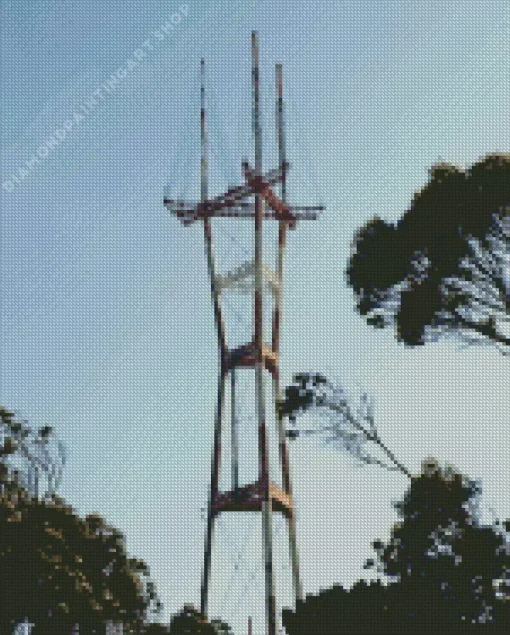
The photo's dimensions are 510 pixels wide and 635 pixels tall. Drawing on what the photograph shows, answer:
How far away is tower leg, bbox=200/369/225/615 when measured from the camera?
4050 cm

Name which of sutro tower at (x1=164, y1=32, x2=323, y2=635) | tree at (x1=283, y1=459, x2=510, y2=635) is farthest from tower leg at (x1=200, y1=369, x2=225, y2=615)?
tree at (x1=283, y1=459, x2=510, y2=635)

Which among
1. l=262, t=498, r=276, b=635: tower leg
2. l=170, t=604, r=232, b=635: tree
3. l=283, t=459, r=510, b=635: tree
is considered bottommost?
l=283, t=459, r=510, b=635: tree

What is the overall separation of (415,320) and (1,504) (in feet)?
56.3

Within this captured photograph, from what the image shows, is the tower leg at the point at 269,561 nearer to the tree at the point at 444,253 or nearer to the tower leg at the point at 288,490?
the tower leg at the point at 288,490

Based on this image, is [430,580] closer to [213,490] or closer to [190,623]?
[190,623]

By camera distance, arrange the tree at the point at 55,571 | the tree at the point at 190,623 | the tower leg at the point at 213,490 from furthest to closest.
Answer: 1. the tower leg at the point at 213,490
2. the tree at the point at 190,623
3. the tree at the point at 55,571

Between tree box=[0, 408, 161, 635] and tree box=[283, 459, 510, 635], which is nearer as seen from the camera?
tree box=[283, 459, 510, 635]

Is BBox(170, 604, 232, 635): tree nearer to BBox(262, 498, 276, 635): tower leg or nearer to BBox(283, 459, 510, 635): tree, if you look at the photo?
BBox(262, 498, 276, 635): tower leg

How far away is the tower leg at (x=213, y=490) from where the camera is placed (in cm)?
4050

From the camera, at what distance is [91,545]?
3212 centimetres

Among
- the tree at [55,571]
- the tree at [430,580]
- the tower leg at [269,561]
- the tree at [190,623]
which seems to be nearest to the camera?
the tree at [430,580]

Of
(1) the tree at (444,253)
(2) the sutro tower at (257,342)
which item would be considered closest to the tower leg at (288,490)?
(2) the sutro tower at (257,342)

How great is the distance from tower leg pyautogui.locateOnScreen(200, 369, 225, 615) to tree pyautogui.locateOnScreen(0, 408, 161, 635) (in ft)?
26.2

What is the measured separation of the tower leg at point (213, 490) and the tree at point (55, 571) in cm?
797
